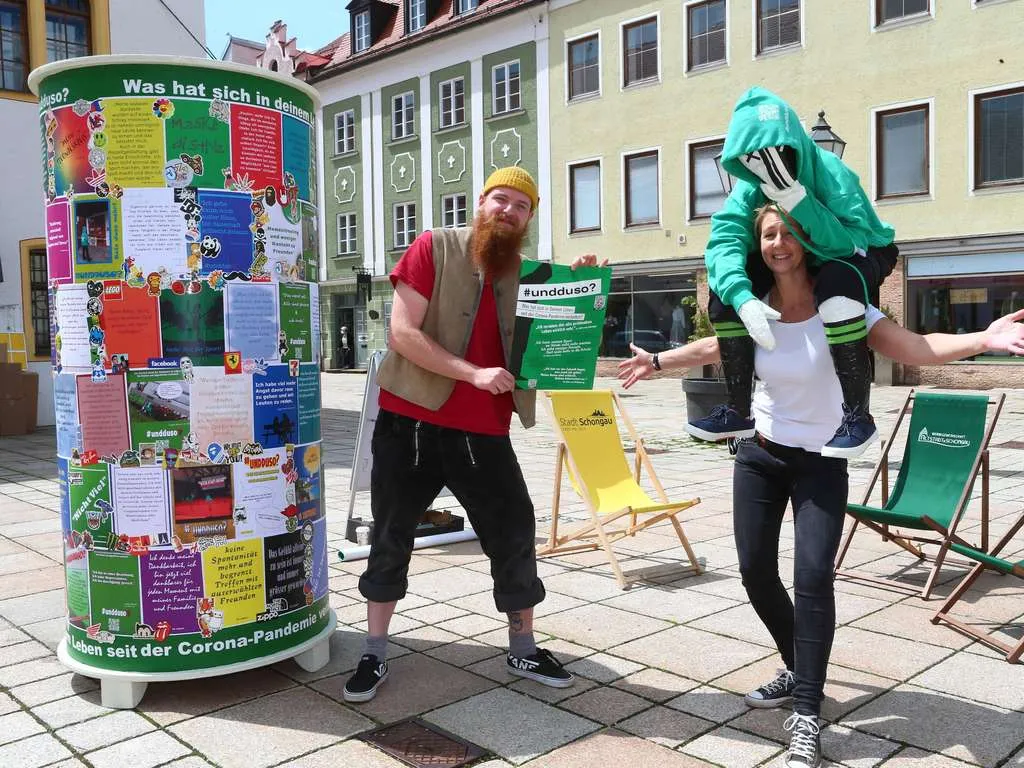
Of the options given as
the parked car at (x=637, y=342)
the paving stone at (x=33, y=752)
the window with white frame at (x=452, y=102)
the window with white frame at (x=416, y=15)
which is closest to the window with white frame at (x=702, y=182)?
the parked car at (x=637, y=342)

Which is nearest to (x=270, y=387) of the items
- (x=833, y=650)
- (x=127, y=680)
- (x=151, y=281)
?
(x=151, y=281)

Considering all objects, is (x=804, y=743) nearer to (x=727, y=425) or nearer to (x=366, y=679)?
(x=727, y=425)

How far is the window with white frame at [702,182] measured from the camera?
78.0 ft

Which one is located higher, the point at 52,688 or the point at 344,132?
the point at 344,132

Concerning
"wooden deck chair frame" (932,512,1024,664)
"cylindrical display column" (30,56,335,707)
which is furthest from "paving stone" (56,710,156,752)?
"wooden deck chair frame" (932,512,1024,664)

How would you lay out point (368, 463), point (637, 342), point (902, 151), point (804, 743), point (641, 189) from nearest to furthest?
point (804, 743) → point (368, 463) → point (902, 151) → point (641, 189) → point (637, 342)

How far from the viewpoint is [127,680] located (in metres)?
3.58

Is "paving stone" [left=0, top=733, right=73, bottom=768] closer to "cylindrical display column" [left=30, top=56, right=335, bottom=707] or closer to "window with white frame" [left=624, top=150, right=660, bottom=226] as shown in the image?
"cylindrical display column" [left=30, top=56, right=335, bottom=707]

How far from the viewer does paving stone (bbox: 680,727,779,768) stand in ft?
10.3

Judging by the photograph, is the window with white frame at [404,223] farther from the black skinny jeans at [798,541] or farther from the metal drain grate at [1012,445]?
the black skinny jeans at [798,541]

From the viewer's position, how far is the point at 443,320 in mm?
3693

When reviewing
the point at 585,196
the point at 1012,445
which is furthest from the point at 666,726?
the point at 585,196

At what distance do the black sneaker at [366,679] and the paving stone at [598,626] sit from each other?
0.98 meters

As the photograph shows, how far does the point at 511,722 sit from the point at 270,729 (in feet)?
2.79
